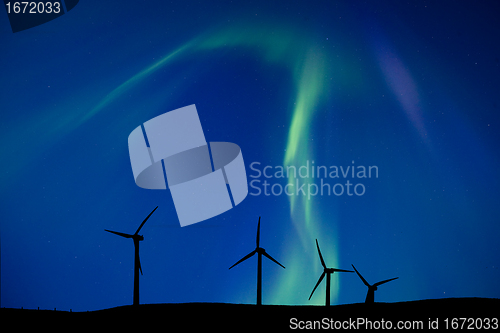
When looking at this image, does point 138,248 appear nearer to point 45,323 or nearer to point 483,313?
point 45,323

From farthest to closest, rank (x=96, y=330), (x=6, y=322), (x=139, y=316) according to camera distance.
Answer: (x=139, y=316) → (x=6, y=322) → (x=96, y=330)

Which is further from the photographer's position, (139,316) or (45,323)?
(139,316)

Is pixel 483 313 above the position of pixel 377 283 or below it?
below

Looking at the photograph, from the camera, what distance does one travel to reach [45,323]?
13508mm

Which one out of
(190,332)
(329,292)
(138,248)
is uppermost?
(138,248)

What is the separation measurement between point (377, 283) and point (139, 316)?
1199 cm

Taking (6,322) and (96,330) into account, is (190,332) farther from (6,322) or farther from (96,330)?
(6,322)

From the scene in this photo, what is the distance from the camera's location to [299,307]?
17016 millimetres

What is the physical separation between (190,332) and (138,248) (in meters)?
6.15

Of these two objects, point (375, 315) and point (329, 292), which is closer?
point (375, 315)

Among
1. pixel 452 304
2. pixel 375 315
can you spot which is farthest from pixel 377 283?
pixel 452 304

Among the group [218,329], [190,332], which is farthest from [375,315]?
[190,332]

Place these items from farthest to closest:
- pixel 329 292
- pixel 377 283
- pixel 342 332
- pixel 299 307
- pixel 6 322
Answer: pixel 329 292 < pixel 377 283 < pixel 299 307 < pixel 6 322 < pixel 342 332

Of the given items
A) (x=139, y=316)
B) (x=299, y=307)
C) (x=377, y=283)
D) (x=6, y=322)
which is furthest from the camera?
(x=377, y=283)
